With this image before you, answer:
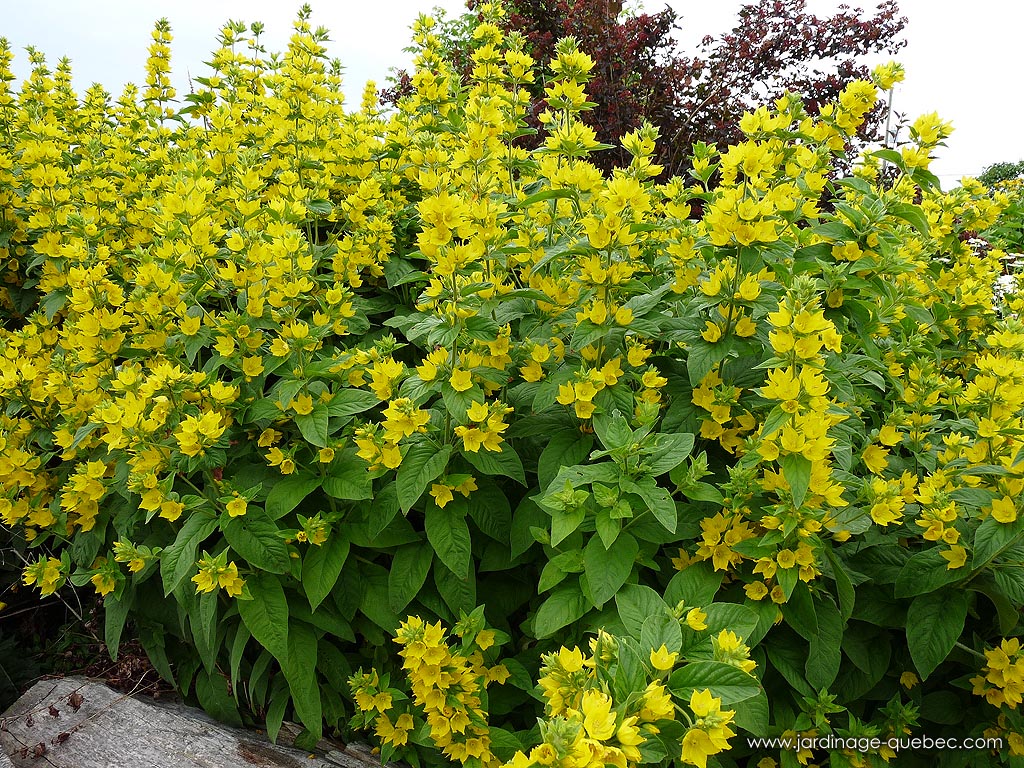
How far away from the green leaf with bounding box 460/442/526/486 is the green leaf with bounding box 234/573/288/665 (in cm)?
77

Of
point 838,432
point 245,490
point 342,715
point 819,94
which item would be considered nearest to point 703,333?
point 838,432

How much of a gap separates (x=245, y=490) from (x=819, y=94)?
19.6ft

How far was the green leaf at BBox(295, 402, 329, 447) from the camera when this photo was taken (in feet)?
7.37

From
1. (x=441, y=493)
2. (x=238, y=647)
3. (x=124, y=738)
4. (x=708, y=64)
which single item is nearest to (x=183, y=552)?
(x=238, y=647)

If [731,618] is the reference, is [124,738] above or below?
below

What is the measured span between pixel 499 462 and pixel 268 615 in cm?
90

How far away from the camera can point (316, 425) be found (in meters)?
2.29

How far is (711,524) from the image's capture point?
2053mm

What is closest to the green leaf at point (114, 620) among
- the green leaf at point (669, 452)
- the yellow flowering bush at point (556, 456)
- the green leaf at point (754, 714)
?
the yellow flowering bush at point (556, 456)

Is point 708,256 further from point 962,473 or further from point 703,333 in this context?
point 962,473

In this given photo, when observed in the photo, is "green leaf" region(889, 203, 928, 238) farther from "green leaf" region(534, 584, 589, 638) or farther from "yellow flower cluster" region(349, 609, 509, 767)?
"yellow flower cluster" region(349, 609, 509, 767)

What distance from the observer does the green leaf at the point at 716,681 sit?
145cm

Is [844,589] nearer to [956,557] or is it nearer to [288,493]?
[956,557]

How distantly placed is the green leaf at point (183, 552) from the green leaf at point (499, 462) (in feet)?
2.84
